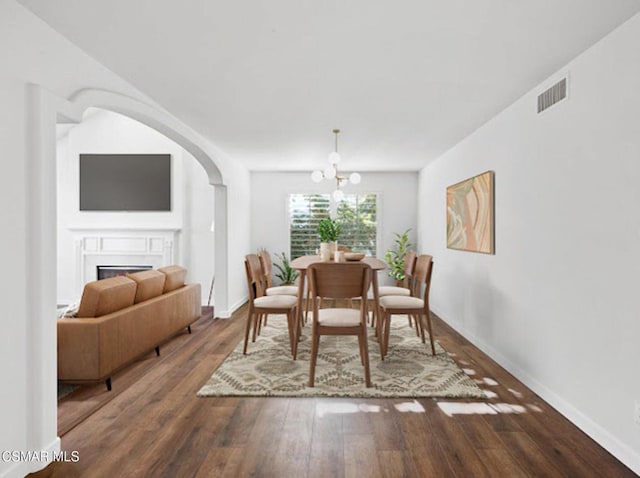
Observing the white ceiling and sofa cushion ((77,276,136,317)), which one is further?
sofa cushion ((77,276,136,317))

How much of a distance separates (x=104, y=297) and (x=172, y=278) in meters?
1.20

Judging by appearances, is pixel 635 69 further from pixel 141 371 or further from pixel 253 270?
pixel 141 371

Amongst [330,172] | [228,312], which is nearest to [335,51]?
[330,172]

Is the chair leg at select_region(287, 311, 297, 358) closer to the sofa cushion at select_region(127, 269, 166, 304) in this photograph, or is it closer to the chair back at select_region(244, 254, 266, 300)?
the chair back at select_region(244, 254, 266, 300)

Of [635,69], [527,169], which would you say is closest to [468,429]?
[527,169]

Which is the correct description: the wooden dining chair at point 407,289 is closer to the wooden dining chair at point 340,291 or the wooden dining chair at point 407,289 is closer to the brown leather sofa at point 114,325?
the wooden dining chair at point 340,291

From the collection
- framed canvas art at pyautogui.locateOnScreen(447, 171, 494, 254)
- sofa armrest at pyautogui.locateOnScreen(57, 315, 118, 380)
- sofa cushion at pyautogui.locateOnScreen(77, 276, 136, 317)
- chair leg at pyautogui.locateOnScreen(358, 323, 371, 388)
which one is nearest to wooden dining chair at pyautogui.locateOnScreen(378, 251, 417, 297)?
framed canvas art at pyautogui.locateOnScreen(447, 171, 494, 254)

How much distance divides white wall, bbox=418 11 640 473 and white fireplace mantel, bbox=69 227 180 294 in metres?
5.03

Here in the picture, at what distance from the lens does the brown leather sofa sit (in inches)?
109

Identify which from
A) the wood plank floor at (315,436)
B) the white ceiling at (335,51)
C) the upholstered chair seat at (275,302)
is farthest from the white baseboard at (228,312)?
the white ceiling at (335,51)

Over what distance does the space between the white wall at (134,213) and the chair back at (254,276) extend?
8.36 ft

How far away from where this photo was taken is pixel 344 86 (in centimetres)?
289

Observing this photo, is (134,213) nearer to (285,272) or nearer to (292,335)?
(285,272)

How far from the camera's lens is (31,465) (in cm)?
187
